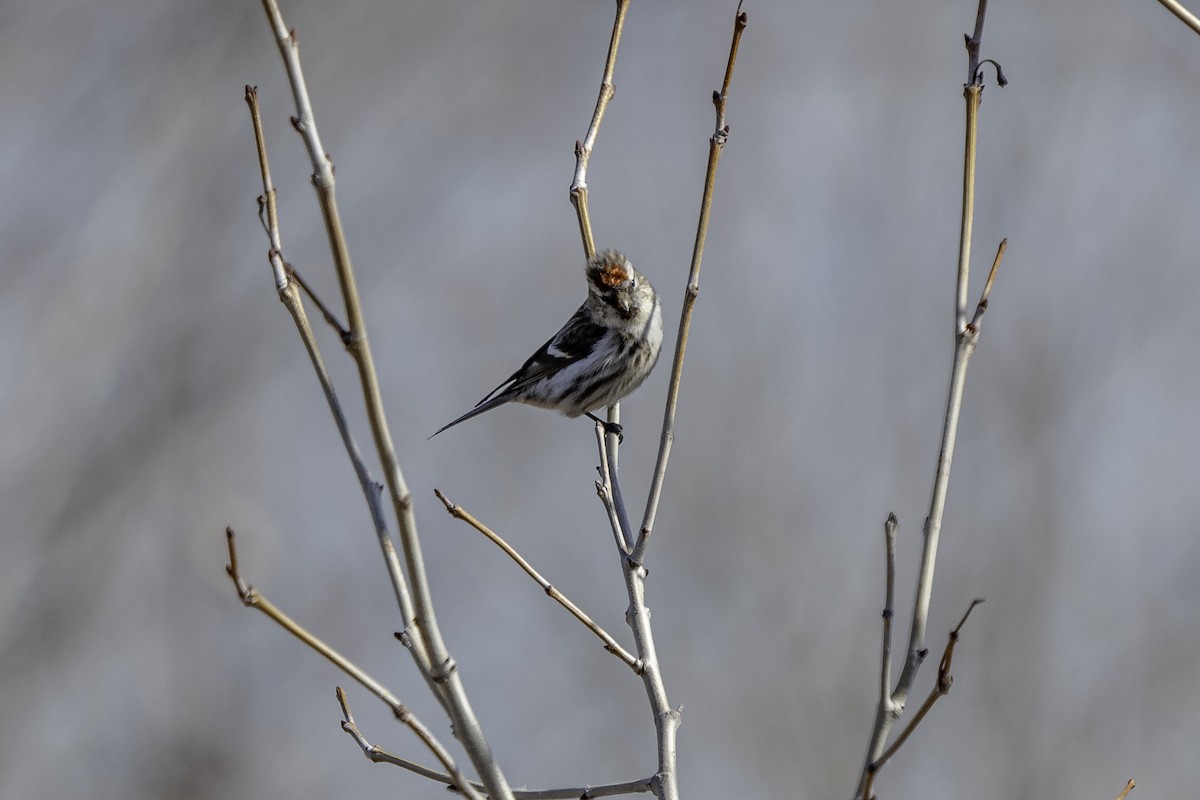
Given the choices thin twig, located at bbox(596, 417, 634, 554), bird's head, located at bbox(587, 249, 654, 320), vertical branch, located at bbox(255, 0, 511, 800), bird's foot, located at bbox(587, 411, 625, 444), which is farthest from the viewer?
bird's head, located at bbox(587, 249, 654, 320)

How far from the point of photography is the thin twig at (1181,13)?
249 cm

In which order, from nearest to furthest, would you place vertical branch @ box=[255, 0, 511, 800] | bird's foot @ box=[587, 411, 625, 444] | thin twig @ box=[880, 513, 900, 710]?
1. vertical branch @ box=[255, 0, 511, 800]
2. thin twig @ box=[880, 513, 900, 710]
3. bird's foot @ box=[587, 411, 625, 444]

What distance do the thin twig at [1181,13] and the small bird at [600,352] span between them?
11.2 feet

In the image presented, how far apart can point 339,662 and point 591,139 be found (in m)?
1.93

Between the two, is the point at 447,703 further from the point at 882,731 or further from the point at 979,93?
the point at 979,93

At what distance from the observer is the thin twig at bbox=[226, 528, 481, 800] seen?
1953 millimetres

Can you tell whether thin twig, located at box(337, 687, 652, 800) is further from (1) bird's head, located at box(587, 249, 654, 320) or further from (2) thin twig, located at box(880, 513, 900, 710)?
(1) bird's head, located at box(587, 249, 654, 320)

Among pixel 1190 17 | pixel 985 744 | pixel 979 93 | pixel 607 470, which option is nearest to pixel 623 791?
pixel 607 470

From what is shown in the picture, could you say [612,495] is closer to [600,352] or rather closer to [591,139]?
[591,139]

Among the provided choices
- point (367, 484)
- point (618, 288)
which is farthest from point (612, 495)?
point (618, 288)

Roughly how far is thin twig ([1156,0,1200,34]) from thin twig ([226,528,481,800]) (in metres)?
1.44

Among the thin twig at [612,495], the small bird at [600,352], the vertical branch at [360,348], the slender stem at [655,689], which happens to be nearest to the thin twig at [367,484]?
the vertical branch at [360,348]

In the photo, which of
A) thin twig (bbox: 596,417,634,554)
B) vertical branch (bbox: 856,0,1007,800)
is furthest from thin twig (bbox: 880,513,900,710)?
thin twig (bbox: 596,417,634,554)

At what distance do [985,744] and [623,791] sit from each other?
827 cm
